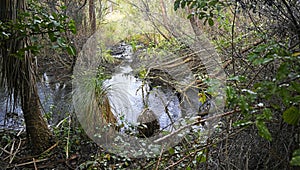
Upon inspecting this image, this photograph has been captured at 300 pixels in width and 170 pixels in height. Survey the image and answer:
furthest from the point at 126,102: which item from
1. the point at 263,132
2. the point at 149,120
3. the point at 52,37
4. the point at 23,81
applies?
the point at 263,132

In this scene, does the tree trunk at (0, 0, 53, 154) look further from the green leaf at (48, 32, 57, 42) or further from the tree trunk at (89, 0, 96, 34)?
the tree trunk at (89, 0, 96, 34)

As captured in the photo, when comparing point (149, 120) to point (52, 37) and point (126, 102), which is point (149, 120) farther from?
point (52, 37)

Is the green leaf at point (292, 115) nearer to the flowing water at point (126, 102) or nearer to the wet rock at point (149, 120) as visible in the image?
the flowing water at point (126, 102)

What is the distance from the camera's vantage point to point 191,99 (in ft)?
8.28

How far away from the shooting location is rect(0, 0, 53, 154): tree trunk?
A: 1.57 m

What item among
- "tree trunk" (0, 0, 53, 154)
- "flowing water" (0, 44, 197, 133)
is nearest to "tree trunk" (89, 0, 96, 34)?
"flowing water" (0, 44, 197, 133)

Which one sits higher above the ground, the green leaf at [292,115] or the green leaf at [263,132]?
the green leaf at [292,115]

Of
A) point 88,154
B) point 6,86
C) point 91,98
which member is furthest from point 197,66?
point 6,86

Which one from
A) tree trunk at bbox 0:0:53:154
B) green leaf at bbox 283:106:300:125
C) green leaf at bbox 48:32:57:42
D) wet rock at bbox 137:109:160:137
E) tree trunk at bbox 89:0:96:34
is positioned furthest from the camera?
tree trunk at bbox 89:0:96:34

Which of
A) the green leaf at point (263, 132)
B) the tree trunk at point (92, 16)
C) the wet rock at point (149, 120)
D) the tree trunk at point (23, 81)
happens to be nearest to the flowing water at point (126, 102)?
the wet rock at point (149, 120)

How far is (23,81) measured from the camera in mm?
1792

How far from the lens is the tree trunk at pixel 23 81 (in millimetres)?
1567

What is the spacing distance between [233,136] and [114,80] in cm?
214

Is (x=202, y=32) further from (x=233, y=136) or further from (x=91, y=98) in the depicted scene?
(x=233, y=136)
